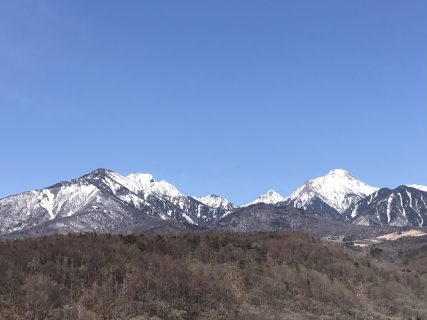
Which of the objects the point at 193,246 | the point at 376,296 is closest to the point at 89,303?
the point at 193,246

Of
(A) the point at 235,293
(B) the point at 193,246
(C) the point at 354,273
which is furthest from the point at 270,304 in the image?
(C) the point at 354,273

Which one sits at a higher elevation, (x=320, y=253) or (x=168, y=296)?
(x=320, y=253)

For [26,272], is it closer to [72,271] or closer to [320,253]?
[72,271]

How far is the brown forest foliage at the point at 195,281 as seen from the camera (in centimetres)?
2931

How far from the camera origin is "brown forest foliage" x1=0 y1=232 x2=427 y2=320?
29.3 metres

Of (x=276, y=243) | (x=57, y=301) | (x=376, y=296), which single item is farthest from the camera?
(x=276, y=243)

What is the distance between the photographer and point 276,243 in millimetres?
52625

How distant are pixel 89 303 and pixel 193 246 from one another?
1874 centimetres

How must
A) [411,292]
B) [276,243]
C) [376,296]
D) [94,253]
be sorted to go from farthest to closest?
1. [276,243]
2. [411,292]
3. [376,296]
4. [94,253]

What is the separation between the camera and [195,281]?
118 feet

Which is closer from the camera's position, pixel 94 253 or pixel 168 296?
pixel 168 296

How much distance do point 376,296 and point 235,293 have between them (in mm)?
14061

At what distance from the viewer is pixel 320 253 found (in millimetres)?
52812

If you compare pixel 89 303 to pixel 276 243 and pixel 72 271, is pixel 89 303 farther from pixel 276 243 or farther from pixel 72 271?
pixel 276 243
